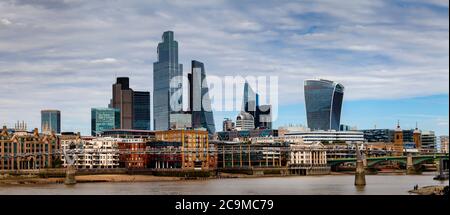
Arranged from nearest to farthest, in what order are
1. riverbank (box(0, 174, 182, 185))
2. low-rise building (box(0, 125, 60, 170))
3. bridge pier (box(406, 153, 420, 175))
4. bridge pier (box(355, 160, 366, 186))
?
1. bridge pier (box(355, 160, 366, 186))
2. riverbank (box(0, 174, 182, 185))
3. low-rise building (box(0, 125, 60, 170))
4. bridge pier (box(406, 153, 420, 175))

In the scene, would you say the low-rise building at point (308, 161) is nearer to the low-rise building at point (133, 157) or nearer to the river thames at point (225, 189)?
the low-rise building at point (133, 157)

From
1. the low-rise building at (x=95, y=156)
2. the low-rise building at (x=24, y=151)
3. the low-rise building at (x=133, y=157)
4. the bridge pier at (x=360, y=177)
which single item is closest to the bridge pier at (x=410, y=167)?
the low-rise building at (x=133, y=157)

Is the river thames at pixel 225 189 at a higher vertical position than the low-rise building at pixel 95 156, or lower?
lower

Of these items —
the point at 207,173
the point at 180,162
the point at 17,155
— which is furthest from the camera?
the point at 180,162

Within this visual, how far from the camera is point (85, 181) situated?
101 metres

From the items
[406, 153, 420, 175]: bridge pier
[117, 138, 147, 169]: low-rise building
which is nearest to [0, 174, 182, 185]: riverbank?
[117, 138, 147, 169]: low-rise building

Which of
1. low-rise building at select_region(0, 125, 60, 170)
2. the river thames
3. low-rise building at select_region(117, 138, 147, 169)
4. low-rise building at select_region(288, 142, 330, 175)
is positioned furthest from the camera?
low-rise building at select_region(288, 142, 330, 175)

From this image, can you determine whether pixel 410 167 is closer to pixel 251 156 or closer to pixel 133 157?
pixel 251 156

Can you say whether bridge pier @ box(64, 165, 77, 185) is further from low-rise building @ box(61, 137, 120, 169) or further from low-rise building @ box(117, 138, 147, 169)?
low-rise building @ box(117, 138, 147, 169)

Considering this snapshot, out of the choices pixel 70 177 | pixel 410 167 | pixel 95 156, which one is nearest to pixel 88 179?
pixel 70 177

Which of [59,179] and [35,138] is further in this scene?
[35,138]
